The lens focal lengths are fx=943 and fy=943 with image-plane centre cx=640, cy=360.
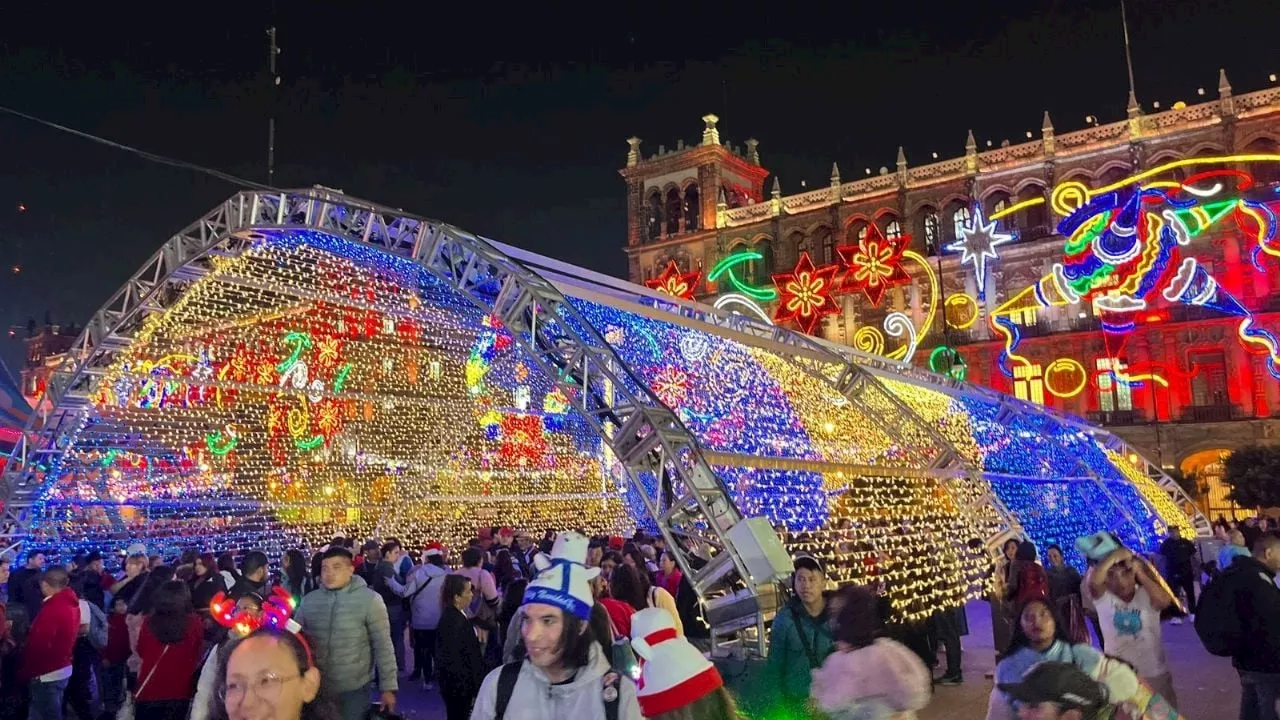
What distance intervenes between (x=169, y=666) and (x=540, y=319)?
4197mm

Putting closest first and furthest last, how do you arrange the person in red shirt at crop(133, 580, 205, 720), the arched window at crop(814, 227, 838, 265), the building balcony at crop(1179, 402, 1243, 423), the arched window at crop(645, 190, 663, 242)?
the person in red shirt at crop(133, 580, 205, 720) < the building balcony at crop(1179, 402, 1243, 423) < the arched window at crop(814, 227, 838, 265) < the arched window at crop(645, 190, 663, 242)

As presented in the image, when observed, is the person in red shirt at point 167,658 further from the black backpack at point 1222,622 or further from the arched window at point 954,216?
the arched window at point 954,216

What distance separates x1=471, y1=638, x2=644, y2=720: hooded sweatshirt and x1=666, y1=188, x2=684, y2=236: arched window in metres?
42.4

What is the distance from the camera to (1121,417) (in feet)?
108

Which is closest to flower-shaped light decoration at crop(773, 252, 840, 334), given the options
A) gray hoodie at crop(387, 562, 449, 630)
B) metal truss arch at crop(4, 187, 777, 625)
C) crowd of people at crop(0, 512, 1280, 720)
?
crowd of people at crop(0, 512, 1280, 720)

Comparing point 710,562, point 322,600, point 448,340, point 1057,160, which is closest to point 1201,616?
point 710,562

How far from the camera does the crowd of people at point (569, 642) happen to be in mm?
2795

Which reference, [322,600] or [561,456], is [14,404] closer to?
[561,456]

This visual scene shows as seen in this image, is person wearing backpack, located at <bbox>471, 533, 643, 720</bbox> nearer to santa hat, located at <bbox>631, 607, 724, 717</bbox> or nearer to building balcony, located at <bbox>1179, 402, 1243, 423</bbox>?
santa hat, located at <bbox>631, 607, 724, 717</bbox>

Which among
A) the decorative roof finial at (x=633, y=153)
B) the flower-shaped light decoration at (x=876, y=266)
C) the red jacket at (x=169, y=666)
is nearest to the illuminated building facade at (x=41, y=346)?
the decorative roof finial at (x=633, y=153)

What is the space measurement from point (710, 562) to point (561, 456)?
1166 centimetres

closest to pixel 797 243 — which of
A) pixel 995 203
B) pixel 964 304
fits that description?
pixel 964 304

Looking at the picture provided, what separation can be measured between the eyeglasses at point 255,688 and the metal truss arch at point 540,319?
4921 mm

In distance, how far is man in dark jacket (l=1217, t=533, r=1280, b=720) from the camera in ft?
15.8
